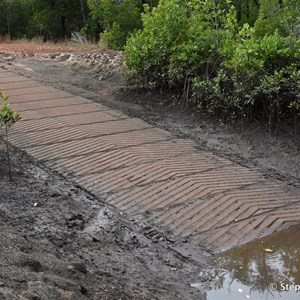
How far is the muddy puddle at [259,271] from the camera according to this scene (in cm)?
363

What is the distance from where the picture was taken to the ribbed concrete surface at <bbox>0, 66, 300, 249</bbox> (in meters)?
4.61

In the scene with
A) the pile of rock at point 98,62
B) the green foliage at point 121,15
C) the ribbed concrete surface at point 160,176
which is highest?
the green foliage at point 121,15

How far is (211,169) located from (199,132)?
1562 millimetres

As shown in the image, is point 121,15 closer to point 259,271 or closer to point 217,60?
point 217,60

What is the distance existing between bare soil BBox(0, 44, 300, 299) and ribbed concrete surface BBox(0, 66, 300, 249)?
0.23m

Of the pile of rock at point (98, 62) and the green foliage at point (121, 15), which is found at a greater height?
the green foliage at point (121, 15)

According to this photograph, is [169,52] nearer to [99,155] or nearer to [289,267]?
[99,155]

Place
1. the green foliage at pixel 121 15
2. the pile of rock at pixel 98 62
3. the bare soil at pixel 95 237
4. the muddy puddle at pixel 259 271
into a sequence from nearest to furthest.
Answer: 1. the bare soil at pixel 95 237
2. the muddy puddle at pixel 259 271
3. the pile of rock at pixel 98 62
4. the green foliage at pixel 121 15

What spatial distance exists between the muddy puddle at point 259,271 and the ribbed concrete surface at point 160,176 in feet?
0.51

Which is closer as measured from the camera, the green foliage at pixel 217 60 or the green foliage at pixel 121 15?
the green foliage at pixel 217 60

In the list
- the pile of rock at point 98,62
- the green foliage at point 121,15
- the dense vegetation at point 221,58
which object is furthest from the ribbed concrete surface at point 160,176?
the green foliage at point 121,15

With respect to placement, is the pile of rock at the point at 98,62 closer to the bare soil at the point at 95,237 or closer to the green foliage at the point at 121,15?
the green foliage at the point at 121,15

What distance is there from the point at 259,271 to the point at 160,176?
2.00 meters

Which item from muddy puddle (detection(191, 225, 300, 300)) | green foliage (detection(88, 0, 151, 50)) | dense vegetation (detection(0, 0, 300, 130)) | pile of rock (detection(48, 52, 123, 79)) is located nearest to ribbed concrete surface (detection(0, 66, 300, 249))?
muddy puddle (detection(191, 225, 300, 300))
